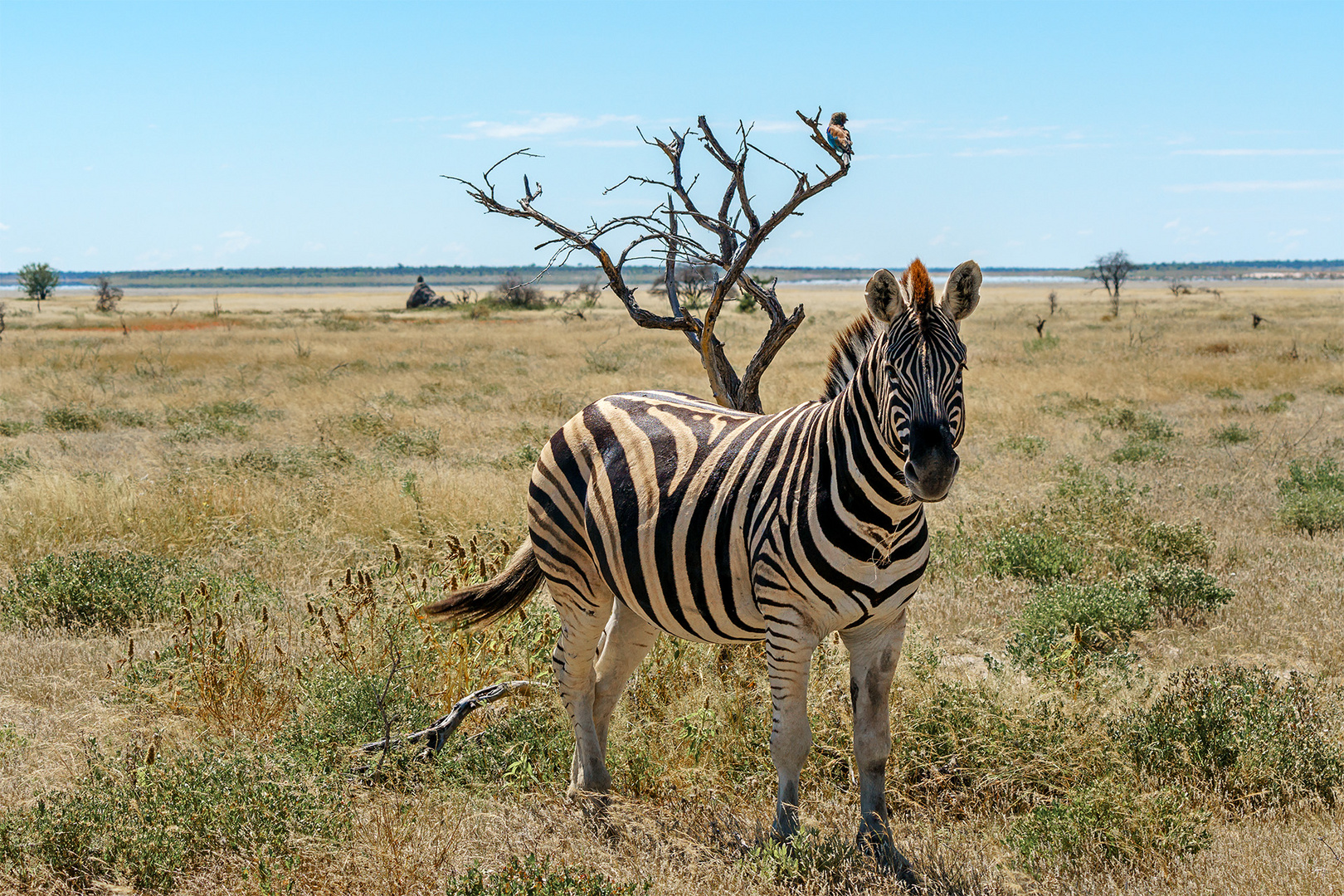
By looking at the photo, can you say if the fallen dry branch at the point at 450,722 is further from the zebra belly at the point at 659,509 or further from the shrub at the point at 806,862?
the shrub at the point at 806,862

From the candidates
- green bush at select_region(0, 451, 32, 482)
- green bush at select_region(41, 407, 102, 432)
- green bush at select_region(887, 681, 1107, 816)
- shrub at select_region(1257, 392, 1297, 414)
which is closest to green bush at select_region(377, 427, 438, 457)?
green bush at select_region(0, 451, 32, 482)

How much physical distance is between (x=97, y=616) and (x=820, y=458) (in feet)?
17.3

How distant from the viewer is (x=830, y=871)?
3.54m

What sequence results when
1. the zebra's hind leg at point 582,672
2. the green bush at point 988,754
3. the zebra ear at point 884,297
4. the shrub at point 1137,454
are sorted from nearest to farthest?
1. the zebra ear at point 884,297
2. the green bush at point 988,754
3. the zebra's hind leg at point 582,672
4. the shrub at point 1137,454

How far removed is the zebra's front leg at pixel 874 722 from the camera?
3.67 m

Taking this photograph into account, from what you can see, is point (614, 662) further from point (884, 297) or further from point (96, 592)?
point (96, 592)

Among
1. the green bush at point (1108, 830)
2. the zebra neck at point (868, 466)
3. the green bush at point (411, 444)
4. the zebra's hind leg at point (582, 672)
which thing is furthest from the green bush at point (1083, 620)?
the green bush at point (411, 444)

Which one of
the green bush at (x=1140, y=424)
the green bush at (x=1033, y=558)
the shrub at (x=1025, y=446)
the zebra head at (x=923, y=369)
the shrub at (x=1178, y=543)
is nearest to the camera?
the zebra head at (x=923, y=369)

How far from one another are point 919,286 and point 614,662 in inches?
90.7

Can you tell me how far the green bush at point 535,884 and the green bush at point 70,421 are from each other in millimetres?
13770

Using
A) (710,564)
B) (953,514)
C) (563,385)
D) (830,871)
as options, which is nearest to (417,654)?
(710,564)

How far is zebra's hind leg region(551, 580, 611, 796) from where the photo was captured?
4.43 metres

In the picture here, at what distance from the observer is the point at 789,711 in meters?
3.61

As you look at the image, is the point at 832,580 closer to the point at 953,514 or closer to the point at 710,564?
the point at 710,564
